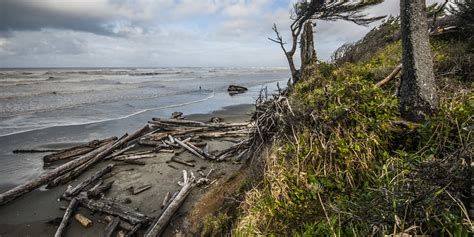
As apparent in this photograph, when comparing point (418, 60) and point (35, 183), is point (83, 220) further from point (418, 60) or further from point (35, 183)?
point (418, 60)

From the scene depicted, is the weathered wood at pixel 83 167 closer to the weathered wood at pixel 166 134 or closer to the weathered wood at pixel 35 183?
the weathered wood at pixel 35 183

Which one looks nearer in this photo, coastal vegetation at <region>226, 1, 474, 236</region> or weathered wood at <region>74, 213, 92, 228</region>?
coastal vegetation at <region>226, 1, 474, 236</region>

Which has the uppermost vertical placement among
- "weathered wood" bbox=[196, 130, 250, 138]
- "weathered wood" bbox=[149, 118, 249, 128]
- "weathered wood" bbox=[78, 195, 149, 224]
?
"weathered wood" bbox=[149, 118, 249, 128]

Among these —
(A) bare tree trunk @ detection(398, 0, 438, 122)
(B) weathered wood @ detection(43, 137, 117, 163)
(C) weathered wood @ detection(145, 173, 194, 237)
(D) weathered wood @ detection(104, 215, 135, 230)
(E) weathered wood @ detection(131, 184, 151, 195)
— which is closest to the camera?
(A) bare tree trunk @ detection(398, 0, 438, 122)

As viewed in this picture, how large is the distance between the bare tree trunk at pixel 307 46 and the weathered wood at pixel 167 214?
6.62 metres

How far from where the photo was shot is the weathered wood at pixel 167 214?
5.14 meters

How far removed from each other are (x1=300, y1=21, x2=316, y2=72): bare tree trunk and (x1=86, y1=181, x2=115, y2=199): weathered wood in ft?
25.7

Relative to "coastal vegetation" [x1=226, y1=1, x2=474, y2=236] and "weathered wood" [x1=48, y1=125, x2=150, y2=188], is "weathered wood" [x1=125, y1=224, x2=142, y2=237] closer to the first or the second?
Result: "coastal vegetation" [x1=226, y1=1, x2=474, y2=236]

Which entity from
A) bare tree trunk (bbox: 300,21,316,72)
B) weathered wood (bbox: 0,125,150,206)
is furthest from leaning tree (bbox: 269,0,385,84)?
weathered wood (bbox: 0,125,150,206)

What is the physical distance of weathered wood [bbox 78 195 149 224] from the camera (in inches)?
219

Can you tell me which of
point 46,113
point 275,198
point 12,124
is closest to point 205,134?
A: point 275,198

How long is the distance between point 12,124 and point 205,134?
36.8 ft

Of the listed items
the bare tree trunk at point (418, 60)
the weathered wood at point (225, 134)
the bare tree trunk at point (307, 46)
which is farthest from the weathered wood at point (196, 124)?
the bare tree trunk at point (418, 60)

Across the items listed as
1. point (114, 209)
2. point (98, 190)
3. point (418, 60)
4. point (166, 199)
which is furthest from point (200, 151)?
point (418, 60)
